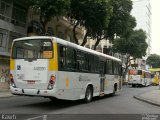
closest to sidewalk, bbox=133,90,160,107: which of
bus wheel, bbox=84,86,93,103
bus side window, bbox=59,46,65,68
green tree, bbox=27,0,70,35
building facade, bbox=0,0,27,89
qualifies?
bus wheel, bbox=84,86,93,103

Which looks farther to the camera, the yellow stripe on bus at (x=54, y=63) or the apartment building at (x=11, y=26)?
the apartment building at (x=11, y=26)

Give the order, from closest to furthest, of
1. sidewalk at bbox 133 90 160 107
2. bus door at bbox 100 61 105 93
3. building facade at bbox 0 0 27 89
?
→ sidewalk at bbox 133 90 160 107 < bus door at bbox 100 61 105 93 < building facade at bbox 0 0 27 89

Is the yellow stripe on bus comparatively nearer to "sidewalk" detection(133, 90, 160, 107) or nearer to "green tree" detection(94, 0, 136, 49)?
"sidewalk" detection(133, 90, 160, 107)

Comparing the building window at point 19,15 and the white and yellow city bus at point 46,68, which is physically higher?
the building window at point 19,15

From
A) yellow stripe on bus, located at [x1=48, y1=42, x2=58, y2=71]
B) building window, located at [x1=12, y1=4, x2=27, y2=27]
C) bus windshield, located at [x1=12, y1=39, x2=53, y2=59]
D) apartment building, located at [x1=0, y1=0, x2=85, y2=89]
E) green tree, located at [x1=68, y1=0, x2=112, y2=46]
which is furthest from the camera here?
building window, located at [x1=12, y1=4, x2=27, y2=27]

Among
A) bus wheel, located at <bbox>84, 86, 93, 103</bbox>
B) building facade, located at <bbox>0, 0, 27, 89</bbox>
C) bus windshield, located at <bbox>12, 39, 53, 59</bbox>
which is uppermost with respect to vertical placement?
building facade, located at <bbox>0, 0, 27, 89</bbox>

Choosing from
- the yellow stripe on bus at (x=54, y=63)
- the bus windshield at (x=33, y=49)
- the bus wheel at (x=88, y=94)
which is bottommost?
the bus wheel at (x=88, y=94)

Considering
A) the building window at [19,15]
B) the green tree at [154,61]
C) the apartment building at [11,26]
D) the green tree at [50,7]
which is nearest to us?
the green tree at [50,7]

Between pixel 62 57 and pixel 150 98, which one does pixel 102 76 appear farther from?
pixel 62 57

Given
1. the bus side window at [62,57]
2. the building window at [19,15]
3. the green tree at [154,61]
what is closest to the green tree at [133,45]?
the building window at [19,15]

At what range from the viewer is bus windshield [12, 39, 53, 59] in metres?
14.7

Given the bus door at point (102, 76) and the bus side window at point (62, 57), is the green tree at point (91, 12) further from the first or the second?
the bus side window at point (62, 57)

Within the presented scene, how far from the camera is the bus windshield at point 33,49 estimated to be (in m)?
14.7

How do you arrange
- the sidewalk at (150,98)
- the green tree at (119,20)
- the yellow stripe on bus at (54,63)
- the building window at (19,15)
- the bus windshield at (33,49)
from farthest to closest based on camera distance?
the green tree at (119,20) → the building window at (19,15) → the sidewalk at (150,98) → the bus windshield at (33,49) → the yellow stripe on bus at (54,63)
